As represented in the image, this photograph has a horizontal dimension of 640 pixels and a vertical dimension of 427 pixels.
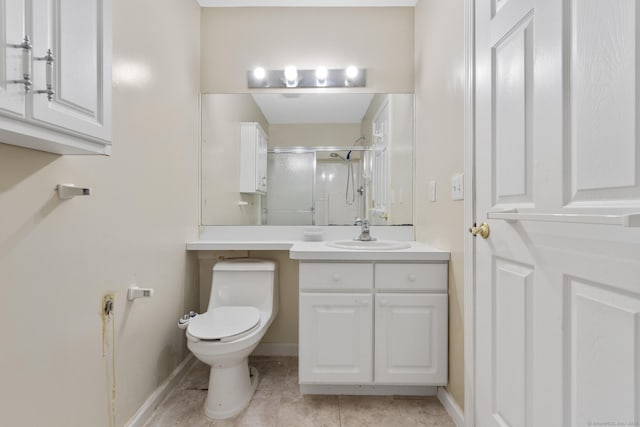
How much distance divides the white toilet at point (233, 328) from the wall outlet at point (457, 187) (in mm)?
1154

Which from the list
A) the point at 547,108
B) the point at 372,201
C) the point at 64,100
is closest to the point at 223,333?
the point at 64,100

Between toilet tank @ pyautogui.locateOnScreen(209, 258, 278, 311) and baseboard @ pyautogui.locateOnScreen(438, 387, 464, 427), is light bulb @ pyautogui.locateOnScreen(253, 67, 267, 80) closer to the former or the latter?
toilet tank @ pyautogui.locateOnScreen(209, 258, 278, 311)

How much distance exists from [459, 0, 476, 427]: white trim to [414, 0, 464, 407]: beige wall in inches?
2.8

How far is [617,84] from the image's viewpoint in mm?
650

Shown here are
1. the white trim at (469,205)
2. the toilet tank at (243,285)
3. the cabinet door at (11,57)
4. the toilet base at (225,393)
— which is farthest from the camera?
the toilet tank at (243,285)

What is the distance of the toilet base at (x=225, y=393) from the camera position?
1.49 meters

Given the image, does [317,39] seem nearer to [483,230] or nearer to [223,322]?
[483,230]

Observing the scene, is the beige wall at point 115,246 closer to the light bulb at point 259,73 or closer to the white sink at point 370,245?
the light bulb at point 259,73

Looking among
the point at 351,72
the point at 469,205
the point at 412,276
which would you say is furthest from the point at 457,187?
the point at 351,72

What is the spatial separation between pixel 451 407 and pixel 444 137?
1.34 meters

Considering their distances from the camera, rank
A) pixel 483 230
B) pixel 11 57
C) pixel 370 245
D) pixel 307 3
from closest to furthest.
A: 1. pixel 11 57
2. pixel 483 230
3. pixel 370 245
4. pixel 307 3

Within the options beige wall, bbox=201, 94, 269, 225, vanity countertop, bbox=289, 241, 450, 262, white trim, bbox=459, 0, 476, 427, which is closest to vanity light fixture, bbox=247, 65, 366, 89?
beige wall, bbox=201, 94, 269, 225

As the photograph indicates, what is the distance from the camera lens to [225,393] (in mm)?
1509

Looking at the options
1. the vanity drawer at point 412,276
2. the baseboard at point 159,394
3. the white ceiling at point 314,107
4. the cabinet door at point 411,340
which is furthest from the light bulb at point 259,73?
the baseboard at point 159,394
